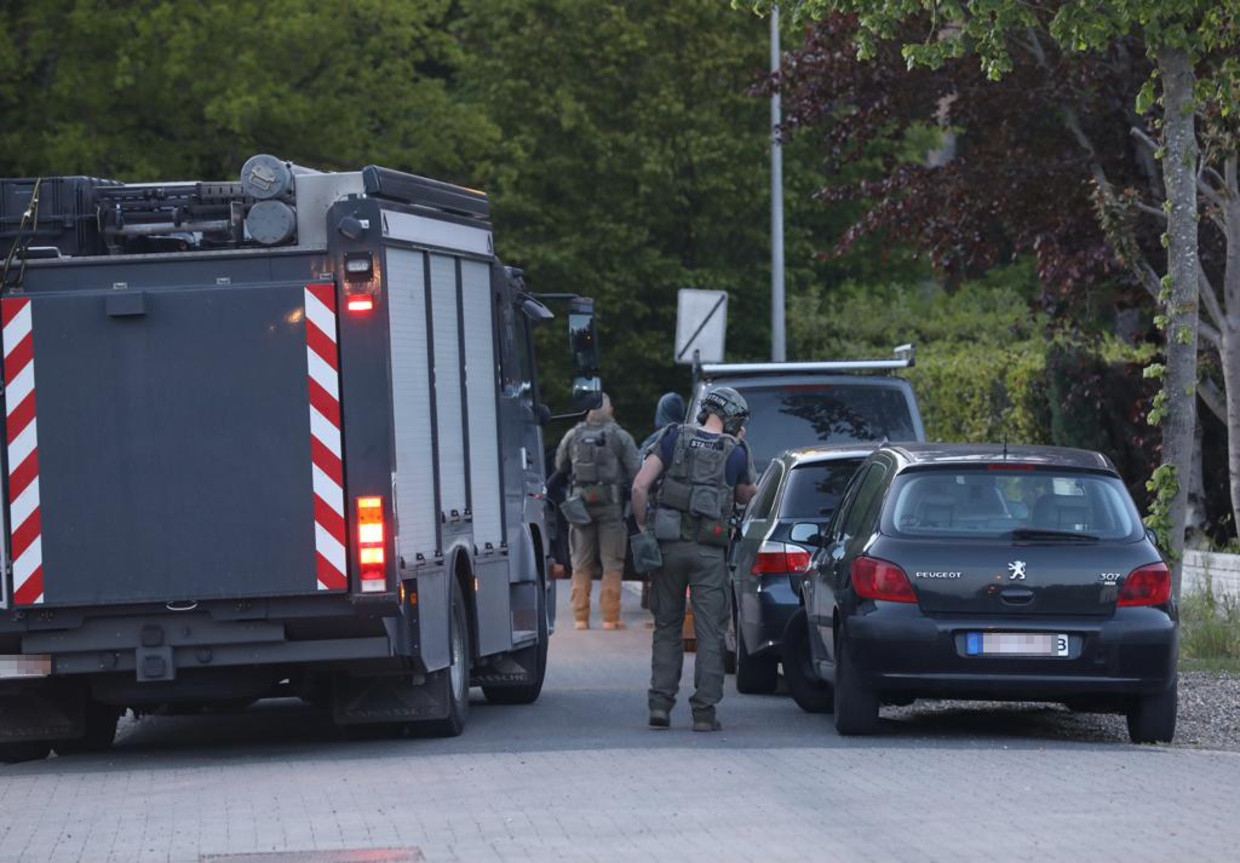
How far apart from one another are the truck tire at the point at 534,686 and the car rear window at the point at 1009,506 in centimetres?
353

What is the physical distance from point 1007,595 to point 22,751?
5190 millimetres

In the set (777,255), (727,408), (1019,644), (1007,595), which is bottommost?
(1019,644)

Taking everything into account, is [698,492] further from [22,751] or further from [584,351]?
[22,751]

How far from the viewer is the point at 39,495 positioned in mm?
11656

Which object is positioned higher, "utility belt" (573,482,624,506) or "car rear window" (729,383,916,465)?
"car rear window" (729,383,916,465)

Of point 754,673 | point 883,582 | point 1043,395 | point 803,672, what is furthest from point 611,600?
point 883,582

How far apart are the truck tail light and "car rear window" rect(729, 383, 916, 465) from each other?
672cm

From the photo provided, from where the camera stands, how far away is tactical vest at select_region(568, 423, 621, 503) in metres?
20.3

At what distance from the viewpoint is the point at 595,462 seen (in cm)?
2038

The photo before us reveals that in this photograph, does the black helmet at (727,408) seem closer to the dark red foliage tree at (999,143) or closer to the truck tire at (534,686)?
the truck tire at (534,686)

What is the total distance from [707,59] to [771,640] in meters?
25.8

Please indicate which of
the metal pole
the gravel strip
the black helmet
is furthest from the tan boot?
the metal pole

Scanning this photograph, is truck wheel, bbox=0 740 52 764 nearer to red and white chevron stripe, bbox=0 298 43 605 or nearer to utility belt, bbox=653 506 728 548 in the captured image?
red and white chevron stripe, bbox=0 298 43 605

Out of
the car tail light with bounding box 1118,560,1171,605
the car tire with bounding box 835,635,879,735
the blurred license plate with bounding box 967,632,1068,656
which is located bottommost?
the car tire with bounding box 835,635,879,735
